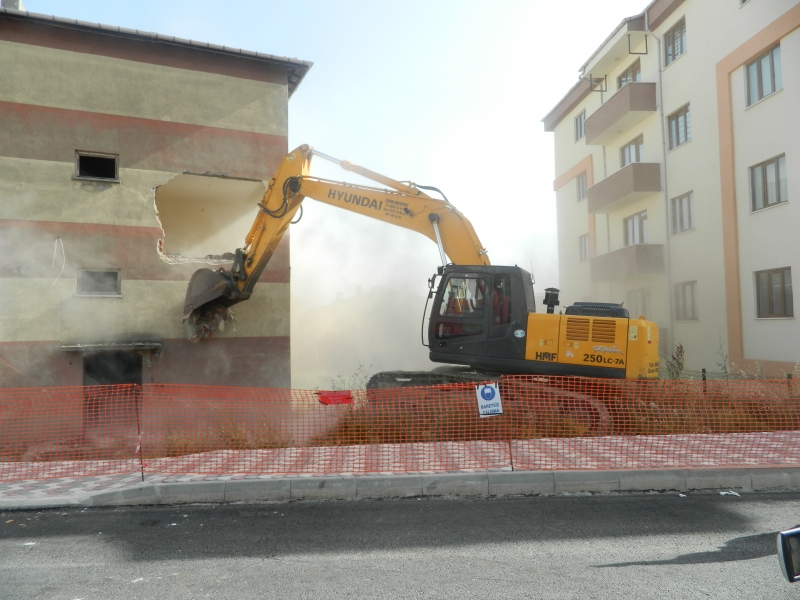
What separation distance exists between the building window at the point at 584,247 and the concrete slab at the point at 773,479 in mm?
20835

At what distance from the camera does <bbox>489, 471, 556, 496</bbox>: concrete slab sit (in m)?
6.51

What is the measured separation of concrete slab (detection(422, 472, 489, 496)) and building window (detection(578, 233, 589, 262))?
71.7 feet

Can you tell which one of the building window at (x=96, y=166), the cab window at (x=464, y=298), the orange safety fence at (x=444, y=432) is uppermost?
the building window at (x=96, y=166)

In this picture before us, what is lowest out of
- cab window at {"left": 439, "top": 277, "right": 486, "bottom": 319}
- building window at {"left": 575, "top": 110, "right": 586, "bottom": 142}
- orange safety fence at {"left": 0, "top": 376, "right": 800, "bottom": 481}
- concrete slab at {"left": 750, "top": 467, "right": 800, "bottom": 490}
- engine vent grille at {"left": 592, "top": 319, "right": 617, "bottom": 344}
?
concrete slab at {"left": 750, "top": 467, "right": 800, "bottom": 490}

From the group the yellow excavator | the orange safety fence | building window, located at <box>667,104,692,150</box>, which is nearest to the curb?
the orange safety fence

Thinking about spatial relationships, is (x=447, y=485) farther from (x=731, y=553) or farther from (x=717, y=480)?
(x=717, y=480)

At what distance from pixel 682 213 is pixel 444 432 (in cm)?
1470

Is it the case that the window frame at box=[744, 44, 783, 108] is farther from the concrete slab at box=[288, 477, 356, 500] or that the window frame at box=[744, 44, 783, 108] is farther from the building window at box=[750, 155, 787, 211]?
the concrete slab at box=[288, 477, 356, 500]

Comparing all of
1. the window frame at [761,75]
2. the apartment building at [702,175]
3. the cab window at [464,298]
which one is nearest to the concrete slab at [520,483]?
the cab window at [464,298]

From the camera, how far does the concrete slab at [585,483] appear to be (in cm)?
658

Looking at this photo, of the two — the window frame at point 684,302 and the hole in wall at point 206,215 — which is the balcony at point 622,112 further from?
the hole in wall at point 206,215

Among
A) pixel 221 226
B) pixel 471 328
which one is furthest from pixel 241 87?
pixel 471 328

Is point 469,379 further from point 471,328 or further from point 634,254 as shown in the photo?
point 634,254

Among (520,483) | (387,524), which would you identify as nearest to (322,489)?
(387,524)
